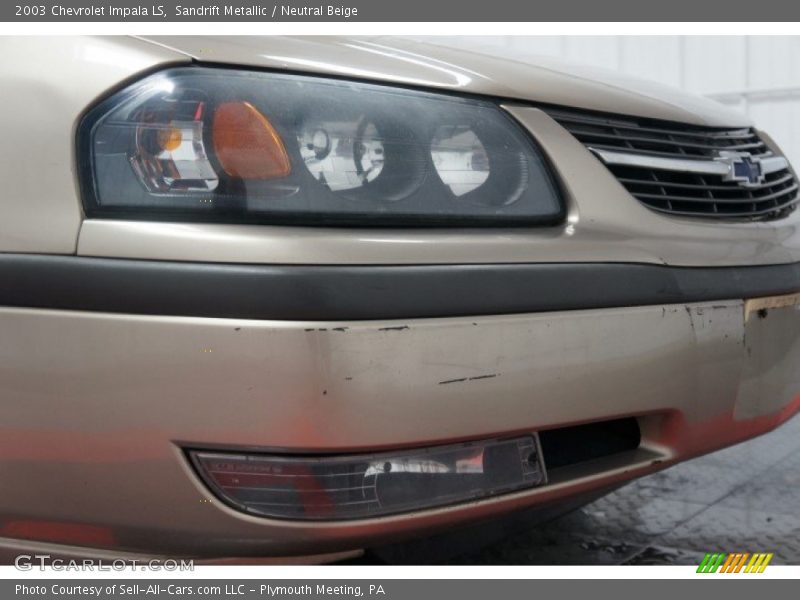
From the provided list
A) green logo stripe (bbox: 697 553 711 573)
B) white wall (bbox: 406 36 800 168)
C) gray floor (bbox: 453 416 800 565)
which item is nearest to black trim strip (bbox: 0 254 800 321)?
green logo stripe (bbox: 697 553 711 573)

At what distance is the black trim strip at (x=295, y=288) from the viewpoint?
1.43m

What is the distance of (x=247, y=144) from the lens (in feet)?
5.02

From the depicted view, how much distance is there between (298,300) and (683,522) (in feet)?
4.92

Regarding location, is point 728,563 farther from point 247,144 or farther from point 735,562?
point 247,144

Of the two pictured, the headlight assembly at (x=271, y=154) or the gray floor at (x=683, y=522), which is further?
the gray floor at (x=683, y=522)

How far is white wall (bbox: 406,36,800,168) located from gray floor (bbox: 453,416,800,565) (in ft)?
13.9

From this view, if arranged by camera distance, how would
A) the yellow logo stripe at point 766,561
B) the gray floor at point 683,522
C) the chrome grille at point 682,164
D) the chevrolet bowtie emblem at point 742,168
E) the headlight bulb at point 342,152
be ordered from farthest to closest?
1. the gray floor at point 683,522
2. the yellow logo stripe at point 766,561
3. the chevrolet bowtie emblem at point 742,168
4. the chrome grille at point 682,164
5. the headlight bulb at point 342,152

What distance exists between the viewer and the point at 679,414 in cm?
179

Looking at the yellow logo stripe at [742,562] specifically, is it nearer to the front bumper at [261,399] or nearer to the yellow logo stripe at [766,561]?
the yellow logo stripe at [766,561]

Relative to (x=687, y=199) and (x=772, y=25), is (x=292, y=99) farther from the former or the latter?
(x=772, y=25)

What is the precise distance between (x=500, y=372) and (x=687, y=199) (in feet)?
2.11

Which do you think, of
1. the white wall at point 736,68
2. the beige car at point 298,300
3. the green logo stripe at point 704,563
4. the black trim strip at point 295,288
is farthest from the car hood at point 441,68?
the white wall at point 736,68

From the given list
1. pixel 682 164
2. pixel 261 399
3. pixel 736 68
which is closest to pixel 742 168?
pixel 682 164

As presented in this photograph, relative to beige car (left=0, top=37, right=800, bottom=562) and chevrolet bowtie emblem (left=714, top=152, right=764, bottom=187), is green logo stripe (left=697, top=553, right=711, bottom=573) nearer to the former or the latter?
beige car (left=0, top=37, right=800, bottom=562)
